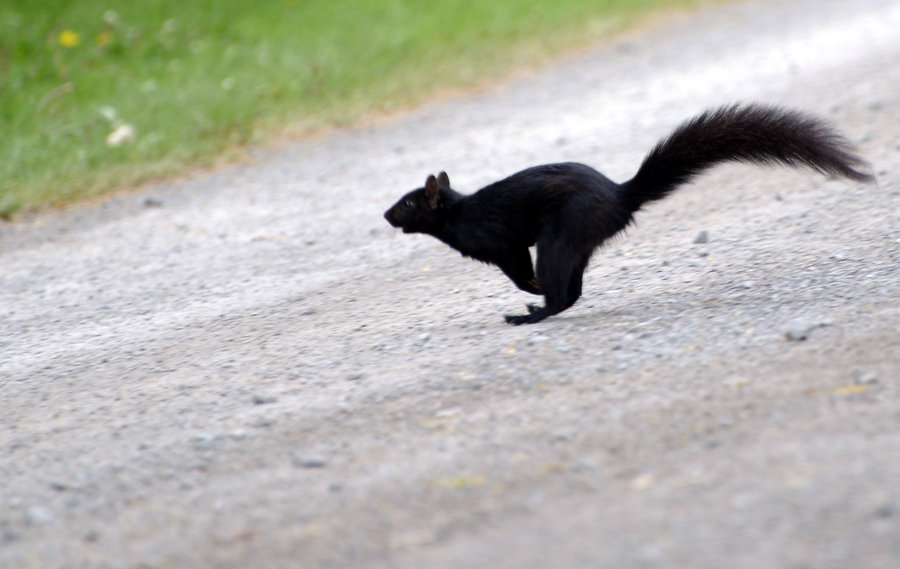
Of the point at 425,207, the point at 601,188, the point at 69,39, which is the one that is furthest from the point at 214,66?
the point at 601,188

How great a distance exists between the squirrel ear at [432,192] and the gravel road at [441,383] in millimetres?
464

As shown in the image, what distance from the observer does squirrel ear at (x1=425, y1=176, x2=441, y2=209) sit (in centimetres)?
479

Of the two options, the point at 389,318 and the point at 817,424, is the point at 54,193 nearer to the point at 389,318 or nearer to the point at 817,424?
the point at 389,318

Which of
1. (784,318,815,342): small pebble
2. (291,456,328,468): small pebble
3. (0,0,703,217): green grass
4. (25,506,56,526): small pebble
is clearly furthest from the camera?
(0,0,703,217): green grass

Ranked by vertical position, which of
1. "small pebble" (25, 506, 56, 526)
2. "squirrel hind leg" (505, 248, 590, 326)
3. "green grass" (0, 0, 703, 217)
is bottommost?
"small pebble" (25, 506, 56, 526)

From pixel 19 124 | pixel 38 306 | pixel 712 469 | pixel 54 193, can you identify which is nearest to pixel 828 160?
pixel 712 469

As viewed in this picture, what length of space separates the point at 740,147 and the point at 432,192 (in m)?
1.35

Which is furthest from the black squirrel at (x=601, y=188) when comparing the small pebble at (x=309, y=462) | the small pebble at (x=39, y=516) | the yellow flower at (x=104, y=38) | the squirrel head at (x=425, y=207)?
the yellow flower at (x=104, y=38)

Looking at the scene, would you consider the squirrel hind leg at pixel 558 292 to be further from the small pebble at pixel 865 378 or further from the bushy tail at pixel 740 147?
the small pebble at pixel 865 378

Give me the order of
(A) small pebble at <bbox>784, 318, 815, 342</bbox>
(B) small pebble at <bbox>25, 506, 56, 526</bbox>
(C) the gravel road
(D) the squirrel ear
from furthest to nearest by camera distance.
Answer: (D) the squirrel ear
(A) small pebble at <bbox>784, 318, 815, 342</bbox>
(B) small pebble at <bbox>25, 506, 56, 526</bbox>
(C) the gravel road

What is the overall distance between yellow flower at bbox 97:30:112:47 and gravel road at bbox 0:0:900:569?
3861 millimetres

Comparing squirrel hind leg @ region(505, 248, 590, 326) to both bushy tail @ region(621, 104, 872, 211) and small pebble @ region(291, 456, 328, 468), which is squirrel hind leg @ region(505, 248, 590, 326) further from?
small pebble @ region(291, 456, 328, 468)

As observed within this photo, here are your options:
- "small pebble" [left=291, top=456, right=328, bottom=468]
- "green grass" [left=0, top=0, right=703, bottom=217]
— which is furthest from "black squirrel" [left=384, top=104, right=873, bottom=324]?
"green grass" [left=0, top=0, right=703, bottom=217]

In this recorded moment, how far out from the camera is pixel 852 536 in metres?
2.38
